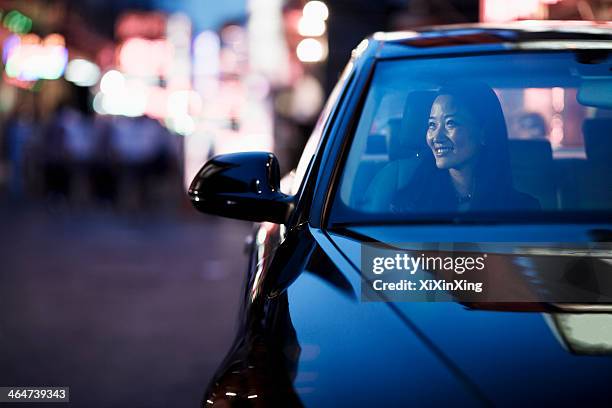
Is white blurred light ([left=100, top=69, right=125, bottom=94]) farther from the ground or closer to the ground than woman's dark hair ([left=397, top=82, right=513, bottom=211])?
farther from the ground

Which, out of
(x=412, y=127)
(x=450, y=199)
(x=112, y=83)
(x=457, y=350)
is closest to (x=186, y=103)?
(x=112, y=83)

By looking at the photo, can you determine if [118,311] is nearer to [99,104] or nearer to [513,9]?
[513,9]

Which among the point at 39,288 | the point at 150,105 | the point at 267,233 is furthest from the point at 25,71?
the point at 267,233

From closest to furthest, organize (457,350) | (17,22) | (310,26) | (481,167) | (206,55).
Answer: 1. (457,350)
2. (481,167)
3. (310,26)
4. (17,22)
5. (206,55)

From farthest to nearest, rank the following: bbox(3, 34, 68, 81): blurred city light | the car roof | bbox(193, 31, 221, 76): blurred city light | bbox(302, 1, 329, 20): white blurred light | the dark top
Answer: bbox(3, 34, 68, 81): blurred city light, bbox(193, 31, 221, 76): blurred city light, bbox(302, 1, 329, 20): white blurred light, the car roof, the dark top

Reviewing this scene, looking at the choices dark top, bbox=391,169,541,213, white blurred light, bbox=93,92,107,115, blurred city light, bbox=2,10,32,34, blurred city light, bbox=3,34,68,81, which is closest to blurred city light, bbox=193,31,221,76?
blurred city light, bbox=2,10,32,34

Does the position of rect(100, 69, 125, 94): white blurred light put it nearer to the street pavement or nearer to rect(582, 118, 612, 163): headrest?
the street pavement

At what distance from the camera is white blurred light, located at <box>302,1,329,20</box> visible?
73.3 ft

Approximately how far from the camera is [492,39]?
3648 mm

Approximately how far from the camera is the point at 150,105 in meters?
40.9

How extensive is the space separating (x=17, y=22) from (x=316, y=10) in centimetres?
922

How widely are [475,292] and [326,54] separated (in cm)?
2103

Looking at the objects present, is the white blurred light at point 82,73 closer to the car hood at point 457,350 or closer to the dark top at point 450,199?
the dark top at point 450,199

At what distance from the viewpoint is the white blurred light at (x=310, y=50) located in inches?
902
